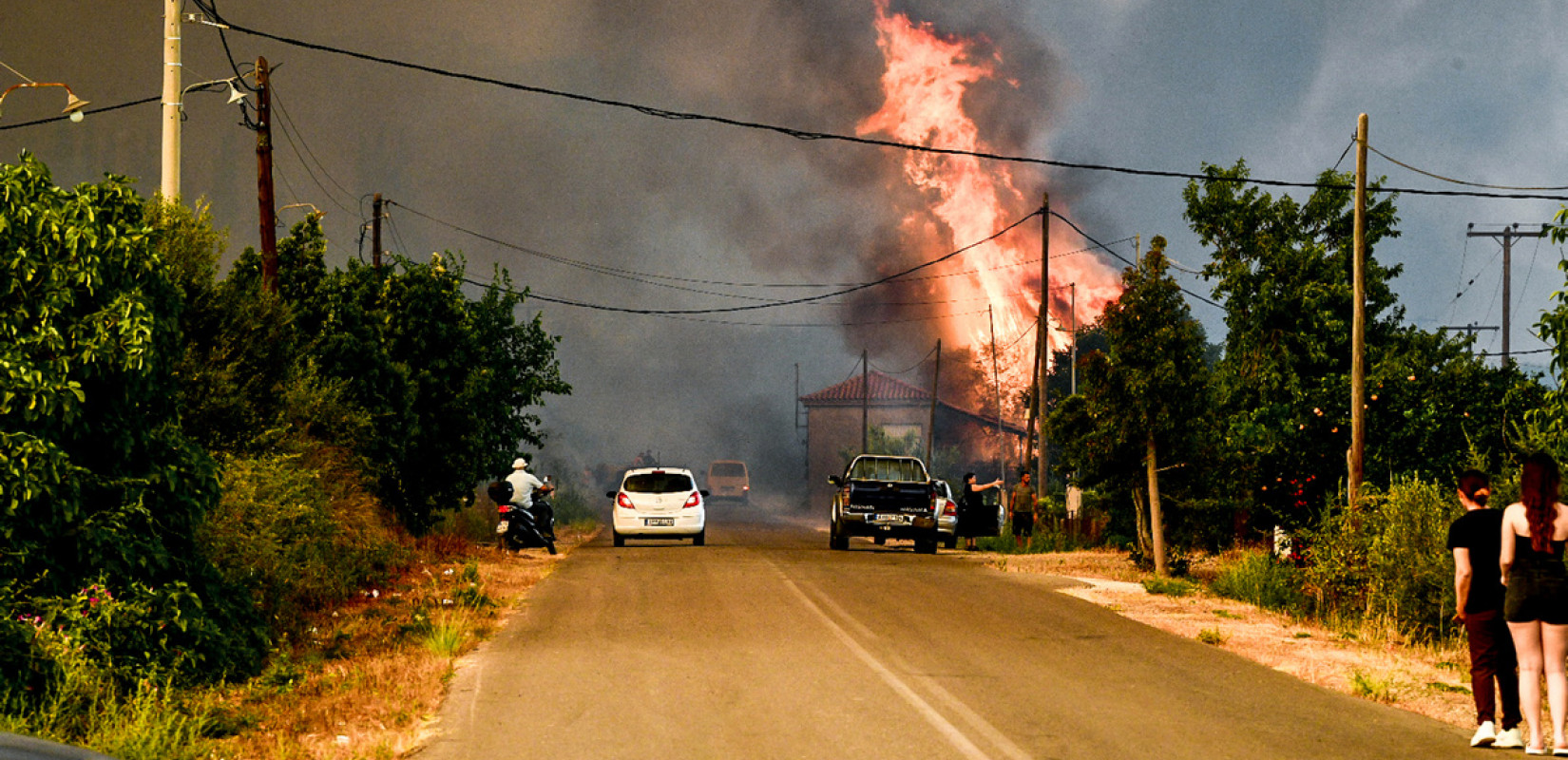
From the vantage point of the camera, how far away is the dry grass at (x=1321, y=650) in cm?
1123

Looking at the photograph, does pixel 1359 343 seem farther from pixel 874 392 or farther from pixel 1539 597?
pixel 874 392

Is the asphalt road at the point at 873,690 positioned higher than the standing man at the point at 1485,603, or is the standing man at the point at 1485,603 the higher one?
the standing man at the point at 1485,603

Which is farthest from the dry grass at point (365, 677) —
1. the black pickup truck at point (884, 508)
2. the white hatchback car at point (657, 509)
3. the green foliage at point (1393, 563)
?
the black pickup truck at point (884, 508)

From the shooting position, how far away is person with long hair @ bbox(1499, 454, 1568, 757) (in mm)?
8602

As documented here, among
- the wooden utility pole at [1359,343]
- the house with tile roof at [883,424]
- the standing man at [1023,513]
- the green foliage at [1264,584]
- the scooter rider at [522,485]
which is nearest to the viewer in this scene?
the green foliage at [1264,584]

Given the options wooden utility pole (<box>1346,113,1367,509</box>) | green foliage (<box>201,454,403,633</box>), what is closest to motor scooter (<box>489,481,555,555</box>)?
green foliage (<box>201,454,403,633</box>)

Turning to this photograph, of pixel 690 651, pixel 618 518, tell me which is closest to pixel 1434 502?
pixel 690 651

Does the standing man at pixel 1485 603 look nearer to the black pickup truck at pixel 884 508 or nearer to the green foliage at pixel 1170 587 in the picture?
the green foliage at pixel 1170 587

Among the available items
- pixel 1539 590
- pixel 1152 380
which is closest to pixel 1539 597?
pixel 1539 590

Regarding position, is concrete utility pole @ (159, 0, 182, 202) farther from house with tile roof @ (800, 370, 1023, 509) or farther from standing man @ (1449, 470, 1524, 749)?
house with tile roof @ (800, 370, 1023, 509)

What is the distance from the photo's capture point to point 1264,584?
1952cm

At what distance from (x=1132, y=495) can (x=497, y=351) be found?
2014 centimetres

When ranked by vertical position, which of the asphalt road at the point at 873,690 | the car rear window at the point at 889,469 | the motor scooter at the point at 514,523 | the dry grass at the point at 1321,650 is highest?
the car rear window at the point at 889,469

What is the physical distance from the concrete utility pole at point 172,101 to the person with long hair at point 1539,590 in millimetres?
14527
